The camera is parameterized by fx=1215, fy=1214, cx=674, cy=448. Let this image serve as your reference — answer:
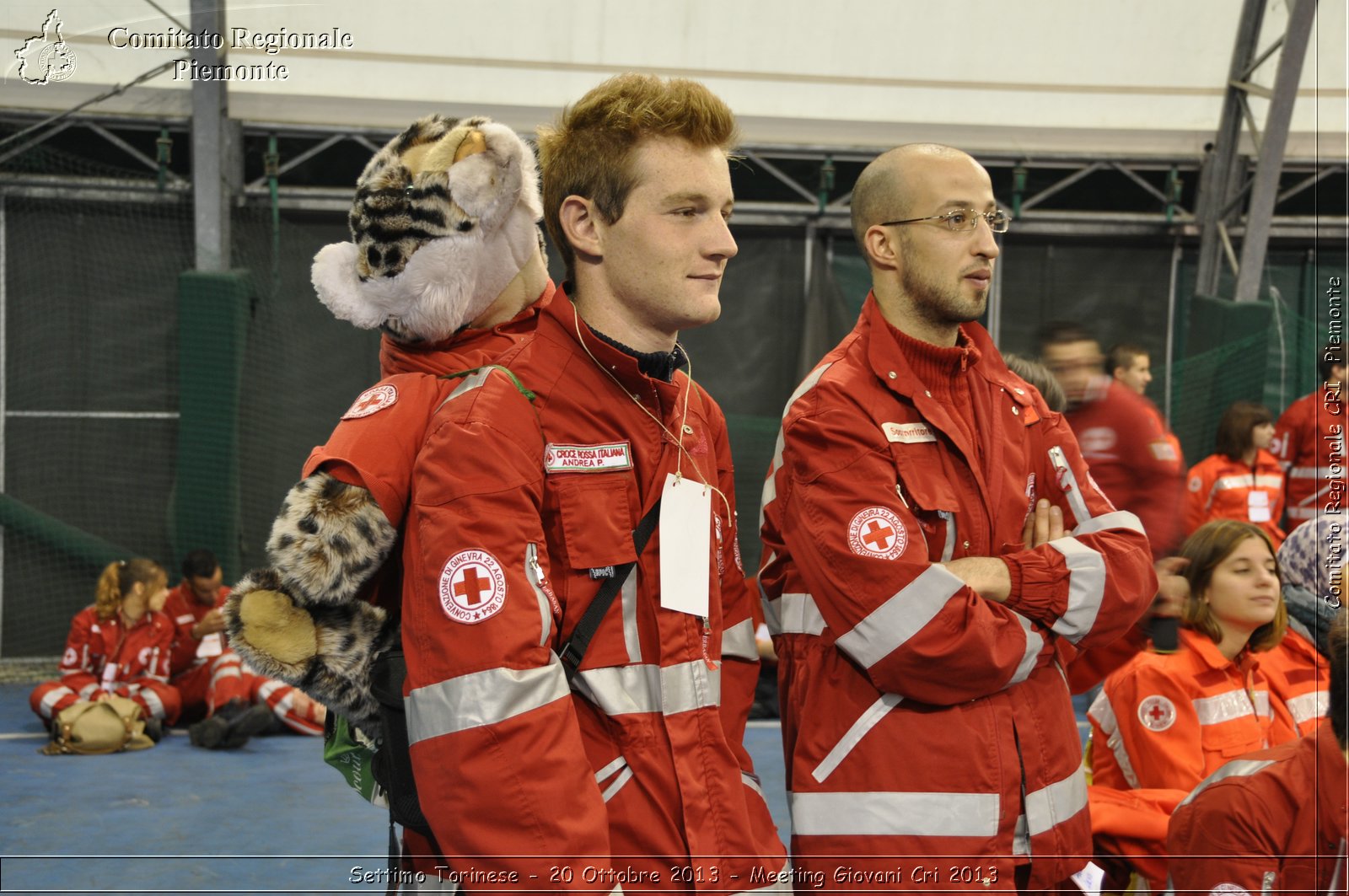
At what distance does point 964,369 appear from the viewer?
212 centimetres

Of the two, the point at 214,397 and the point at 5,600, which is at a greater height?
the point at 214,397

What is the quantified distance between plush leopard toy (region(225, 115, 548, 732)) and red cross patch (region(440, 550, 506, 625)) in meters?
0.35

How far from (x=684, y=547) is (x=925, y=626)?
43cm

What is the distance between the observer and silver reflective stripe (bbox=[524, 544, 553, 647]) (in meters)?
1.50

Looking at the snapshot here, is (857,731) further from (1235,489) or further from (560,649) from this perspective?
(1235,489)

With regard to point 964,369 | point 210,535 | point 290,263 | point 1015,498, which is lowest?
point 210,535

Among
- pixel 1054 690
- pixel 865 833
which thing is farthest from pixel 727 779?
pixel 1054 690

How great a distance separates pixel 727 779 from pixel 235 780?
14.9 feet

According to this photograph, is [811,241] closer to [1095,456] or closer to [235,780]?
[235,780]

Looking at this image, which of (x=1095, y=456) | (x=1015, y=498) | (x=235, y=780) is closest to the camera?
(x=1015, y=498)

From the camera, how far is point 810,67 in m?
8.24

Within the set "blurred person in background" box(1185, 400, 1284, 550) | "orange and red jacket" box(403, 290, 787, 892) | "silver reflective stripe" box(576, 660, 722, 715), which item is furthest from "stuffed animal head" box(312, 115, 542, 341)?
"blurred person in background" box(1185, 400, 1284, 550)

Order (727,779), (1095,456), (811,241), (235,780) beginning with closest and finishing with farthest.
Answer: (727,779)
(1095,456)
(235,780)
(811,241)

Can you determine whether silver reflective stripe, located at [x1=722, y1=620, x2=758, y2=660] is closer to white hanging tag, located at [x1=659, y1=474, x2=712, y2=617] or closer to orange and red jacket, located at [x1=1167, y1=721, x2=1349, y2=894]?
white hanging tag, located at [x1=659, y1=474, x2=712, y2=617]
